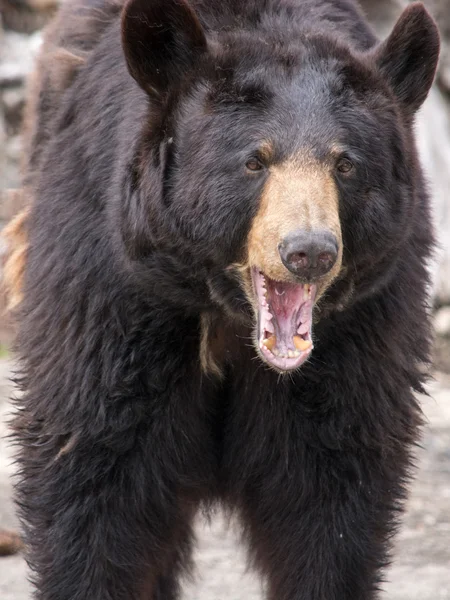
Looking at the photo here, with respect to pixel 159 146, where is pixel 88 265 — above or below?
below

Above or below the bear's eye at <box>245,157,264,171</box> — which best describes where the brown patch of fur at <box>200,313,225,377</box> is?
below

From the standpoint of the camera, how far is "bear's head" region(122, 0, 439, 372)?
3279mm

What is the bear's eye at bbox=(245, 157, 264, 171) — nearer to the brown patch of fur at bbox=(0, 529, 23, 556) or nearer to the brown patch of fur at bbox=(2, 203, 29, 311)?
the brown patch of fur at bbox=(2, 203, 29, 311)

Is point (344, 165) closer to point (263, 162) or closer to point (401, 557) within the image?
point (263, 162)

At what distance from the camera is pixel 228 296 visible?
342cm

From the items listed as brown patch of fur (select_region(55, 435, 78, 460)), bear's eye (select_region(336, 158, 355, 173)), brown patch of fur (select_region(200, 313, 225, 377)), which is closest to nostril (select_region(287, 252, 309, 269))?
bear's eye (select_region(336, 158, 355, 173))

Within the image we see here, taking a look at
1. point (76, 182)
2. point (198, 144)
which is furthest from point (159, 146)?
point (76, 182)

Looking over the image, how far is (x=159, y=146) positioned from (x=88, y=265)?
43cm

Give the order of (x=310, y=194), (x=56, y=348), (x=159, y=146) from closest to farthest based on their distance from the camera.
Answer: (x=310, y=194) < (x=159, y=146) < (x=56, y=348)

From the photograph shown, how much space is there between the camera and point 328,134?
3305 mm

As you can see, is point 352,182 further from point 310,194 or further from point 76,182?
point 76,182

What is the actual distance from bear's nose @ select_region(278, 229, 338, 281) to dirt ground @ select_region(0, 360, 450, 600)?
72.4 inches

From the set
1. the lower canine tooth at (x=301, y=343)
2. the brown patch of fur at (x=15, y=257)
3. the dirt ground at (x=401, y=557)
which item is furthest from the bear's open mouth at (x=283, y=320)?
the dirt ground at (x=401, y=557)

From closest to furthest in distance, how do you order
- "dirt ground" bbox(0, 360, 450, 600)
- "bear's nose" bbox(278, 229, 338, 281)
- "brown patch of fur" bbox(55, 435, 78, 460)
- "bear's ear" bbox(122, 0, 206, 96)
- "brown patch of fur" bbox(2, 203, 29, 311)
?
"bear's nose" bbox(278, 229, 338, 281), "bear's ear" bbox(122, 0, 206, 96), "brown patch of fur" bbox(55, 435, 78, 460), "brown patch of fur" bbox(2, 203, 29, 311), "dirt ground" bbox(0, 360, 450, 600)
